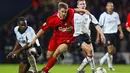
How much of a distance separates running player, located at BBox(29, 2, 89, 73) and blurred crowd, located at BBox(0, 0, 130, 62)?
10.9 meters

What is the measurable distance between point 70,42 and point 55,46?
488 millimetres

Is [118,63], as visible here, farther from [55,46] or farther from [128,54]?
[55,46]

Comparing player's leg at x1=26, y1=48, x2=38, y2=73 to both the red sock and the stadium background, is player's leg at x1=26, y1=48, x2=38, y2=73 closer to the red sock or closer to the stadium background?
the red sock

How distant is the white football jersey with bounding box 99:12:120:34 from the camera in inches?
732

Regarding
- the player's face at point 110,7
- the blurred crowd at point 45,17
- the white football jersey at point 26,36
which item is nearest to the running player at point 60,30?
the white football jersey at point 26,36

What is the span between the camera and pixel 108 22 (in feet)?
61.2

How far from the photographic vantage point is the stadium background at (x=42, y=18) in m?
24.1

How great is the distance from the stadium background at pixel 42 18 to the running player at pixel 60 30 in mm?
10521

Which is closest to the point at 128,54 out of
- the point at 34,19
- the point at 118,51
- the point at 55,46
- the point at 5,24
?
the point at 118,51

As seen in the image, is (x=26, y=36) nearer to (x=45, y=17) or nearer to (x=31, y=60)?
(x=31, y=60)

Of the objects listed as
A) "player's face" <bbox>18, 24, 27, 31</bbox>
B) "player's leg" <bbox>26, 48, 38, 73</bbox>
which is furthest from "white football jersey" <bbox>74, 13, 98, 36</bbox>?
"player's leg" <bbox>26, 48, 38, 73</bbox>

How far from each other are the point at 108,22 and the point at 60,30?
565 centimetres

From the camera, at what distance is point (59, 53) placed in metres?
12.9

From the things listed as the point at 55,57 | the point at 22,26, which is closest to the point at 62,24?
the point at 55,57
